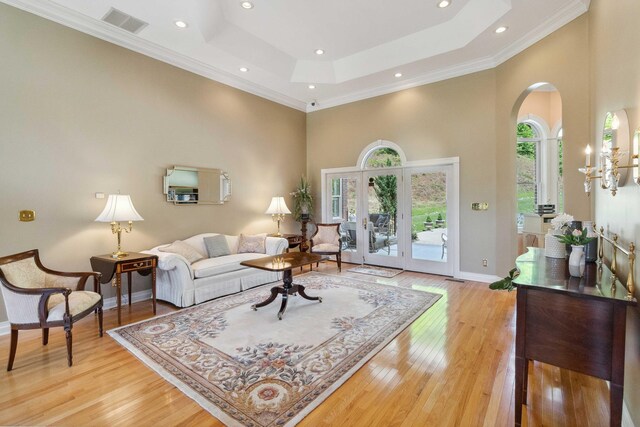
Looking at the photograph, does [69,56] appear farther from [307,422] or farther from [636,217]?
[636,217]

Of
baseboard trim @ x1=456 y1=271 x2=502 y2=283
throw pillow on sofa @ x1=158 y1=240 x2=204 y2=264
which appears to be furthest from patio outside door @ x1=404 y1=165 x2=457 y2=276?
throw pillow on sofa @ x1=158 y1=240 x2=204 y2=264

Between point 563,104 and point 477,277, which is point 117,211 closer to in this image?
point 477,277

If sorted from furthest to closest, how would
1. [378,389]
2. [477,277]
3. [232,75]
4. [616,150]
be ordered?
[232,75] → [477,277] → [378,389] → [616,150]

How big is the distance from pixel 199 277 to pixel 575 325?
4.11 meters

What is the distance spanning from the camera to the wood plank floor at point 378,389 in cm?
200

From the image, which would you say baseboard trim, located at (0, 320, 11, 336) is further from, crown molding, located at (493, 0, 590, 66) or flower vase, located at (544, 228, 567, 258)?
crown molding, located at (493, 0, 590, 66)

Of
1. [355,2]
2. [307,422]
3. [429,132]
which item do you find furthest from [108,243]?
[429,132]

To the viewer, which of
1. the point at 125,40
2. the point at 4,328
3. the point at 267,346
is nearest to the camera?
the point at 267,346

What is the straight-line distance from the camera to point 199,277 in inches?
168

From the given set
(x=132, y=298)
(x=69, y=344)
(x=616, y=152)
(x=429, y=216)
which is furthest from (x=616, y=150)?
(x=132, y=298)

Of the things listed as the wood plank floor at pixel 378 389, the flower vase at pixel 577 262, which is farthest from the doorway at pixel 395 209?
the flower vase at pixel 577 262

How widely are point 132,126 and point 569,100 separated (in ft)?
20.1

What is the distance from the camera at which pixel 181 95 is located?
16.7 feet

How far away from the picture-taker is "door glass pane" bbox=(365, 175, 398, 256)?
647cm
